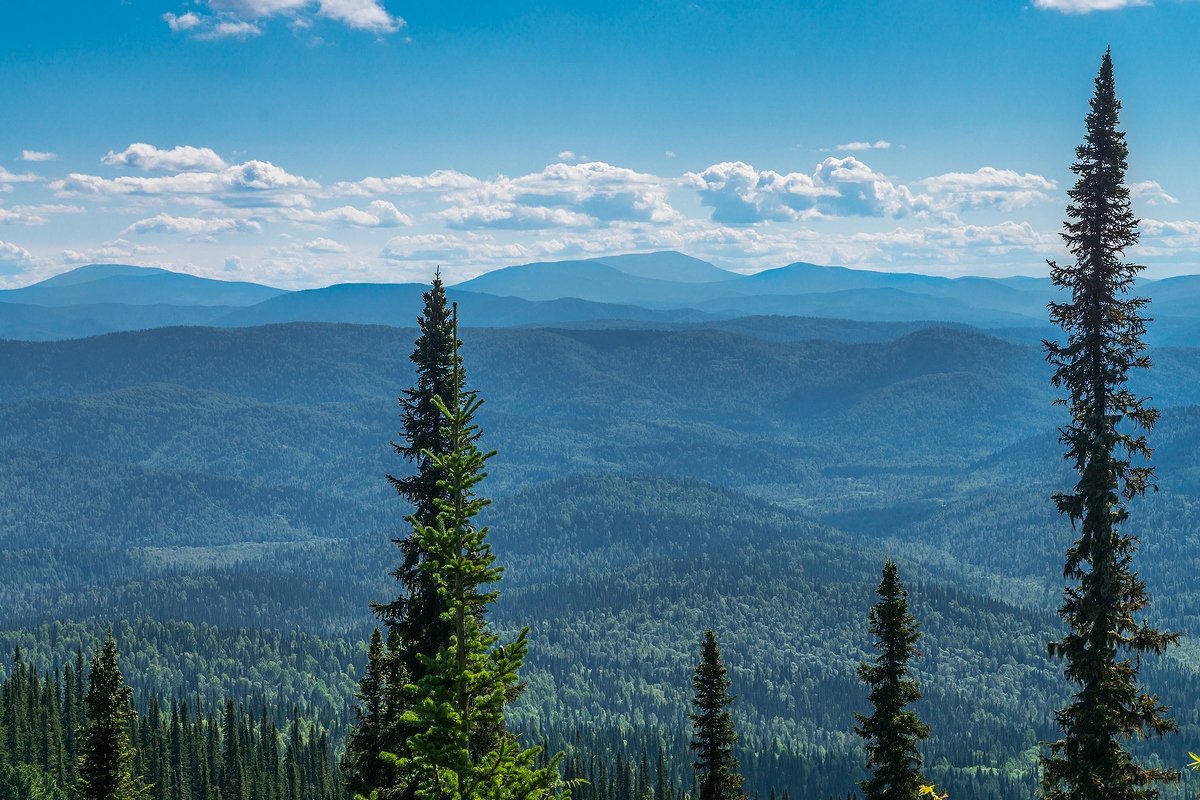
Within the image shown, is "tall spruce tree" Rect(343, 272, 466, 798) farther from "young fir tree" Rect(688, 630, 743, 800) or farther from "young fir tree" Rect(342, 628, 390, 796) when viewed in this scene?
"young fir tree" Rect(688, 630, 743, 800)

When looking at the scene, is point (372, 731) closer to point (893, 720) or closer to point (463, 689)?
point (893, 720)

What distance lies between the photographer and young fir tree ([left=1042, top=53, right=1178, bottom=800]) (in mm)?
36906

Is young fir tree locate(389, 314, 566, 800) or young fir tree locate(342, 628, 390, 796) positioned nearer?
young fir tree locate(389, 314, 566, 800)

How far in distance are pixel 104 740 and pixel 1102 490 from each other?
35.6 meters

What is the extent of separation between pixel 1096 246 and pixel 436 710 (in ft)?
88.2

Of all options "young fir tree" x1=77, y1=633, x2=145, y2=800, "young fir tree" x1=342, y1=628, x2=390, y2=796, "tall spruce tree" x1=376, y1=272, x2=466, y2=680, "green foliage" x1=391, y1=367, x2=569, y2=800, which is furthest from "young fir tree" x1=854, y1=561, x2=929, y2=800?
"young fir tree" x1=77, y1=633, x2=145, y2=800

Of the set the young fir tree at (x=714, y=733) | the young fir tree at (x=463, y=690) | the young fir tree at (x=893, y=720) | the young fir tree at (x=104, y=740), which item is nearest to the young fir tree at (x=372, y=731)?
the young fir tree at (x=104, y=740)

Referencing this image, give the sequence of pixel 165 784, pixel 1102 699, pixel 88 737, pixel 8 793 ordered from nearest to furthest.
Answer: pixel 1102 699, pixel 88 737, pixel 8 793, pixel 165 784

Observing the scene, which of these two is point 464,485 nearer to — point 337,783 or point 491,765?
point 491,765

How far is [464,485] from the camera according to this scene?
27141 mm

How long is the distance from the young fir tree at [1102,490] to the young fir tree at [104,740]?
1264 inches

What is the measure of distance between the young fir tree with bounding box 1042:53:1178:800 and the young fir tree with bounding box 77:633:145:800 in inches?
1264

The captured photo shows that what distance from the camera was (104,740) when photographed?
42.5 meters

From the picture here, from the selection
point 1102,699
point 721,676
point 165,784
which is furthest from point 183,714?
point 1102,699
